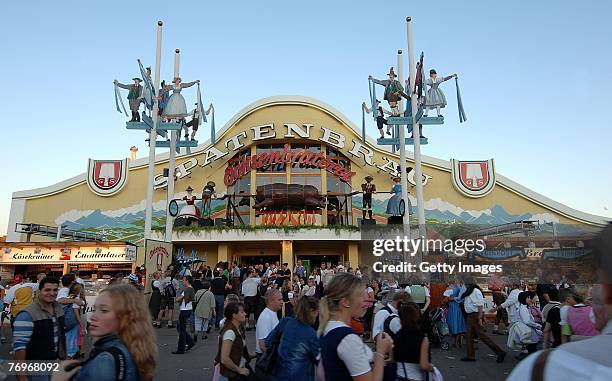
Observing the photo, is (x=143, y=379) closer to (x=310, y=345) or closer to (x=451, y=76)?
(x=310, y=345)

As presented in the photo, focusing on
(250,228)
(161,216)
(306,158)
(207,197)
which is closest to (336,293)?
(250,228)

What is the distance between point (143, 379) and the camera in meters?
2.18

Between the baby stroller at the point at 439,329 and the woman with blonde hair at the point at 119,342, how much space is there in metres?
9.23

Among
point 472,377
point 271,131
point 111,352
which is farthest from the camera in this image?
point 271,131

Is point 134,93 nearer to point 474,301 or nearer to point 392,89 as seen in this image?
point 392,89

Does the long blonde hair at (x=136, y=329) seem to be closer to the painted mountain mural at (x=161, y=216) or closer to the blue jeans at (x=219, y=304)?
the blue jeans at (x=219, y=304)

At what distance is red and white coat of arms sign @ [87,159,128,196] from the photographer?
1117 inches

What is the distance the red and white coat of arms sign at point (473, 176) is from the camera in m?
28.1

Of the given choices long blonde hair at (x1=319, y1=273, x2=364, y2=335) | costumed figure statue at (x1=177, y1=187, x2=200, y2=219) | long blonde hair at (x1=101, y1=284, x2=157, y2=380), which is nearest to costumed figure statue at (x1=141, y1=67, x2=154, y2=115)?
costumed figure statue at (x1=177, y1=187, x2=200, y2=219)

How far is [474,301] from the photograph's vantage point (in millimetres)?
8992

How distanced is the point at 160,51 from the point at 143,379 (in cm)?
2050

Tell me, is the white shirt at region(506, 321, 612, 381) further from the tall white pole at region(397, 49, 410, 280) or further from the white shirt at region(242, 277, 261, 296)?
the tall white pole at region(397, 49, 410, 280)

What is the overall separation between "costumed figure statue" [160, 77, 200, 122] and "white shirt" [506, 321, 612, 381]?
20.4 meters

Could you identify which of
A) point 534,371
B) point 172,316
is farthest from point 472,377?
point 172,316
